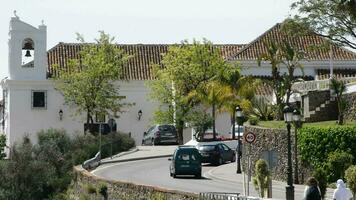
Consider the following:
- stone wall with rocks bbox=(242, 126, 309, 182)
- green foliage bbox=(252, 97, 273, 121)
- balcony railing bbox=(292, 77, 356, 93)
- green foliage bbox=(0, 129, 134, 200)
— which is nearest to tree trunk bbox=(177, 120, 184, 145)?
green foliage bbox=(0, 129, 134, 200)

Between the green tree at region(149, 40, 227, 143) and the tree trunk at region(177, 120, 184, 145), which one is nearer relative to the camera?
the tree trunk at region(177, 120, 184, 145)

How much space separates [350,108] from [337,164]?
375 inches

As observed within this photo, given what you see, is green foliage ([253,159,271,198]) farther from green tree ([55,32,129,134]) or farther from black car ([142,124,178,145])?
green tree ([55,32,129,134])

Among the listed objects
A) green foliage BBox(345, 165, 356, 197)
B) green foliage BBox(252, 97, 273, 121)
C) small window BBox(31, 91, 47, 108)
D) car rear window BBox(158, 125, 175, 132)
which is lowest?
green foliage BBox(345, 165, 356, 197)

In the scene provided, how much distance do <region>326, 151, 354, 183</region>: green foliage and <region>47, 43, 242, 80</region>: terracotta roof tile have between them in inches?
1728

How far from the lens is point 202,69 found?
2963 inches

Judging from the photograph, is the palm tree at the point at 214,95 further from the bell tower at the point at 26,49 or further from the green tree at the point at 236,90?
the bell tower at the point at 26,49

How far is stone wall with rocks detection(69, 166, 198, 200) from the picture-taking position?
3278 cm

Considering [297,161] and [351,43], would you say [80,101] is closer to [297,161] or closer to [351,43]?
[351,43]

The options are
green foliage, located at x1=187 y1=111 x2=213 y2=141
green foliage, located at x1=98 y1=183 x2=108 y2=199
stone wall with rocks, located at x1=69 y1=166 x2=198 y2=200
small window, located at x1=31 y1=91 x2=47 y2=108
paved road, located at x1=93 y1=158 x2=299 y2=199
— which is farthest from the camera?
small window, located at x1=31 y1=91 x2=47 y2=108

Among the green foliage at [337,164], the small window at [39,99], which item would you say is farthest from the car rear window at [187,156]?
the small window at [39,99]

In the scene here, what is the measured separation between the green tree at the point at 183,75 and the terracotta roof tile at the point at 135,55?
413 centimetres

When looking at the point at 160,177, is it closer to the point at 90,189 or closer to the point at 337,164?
the point at 90,189

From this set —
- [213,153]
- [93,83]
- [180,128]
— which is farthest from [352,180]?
[93,83]
